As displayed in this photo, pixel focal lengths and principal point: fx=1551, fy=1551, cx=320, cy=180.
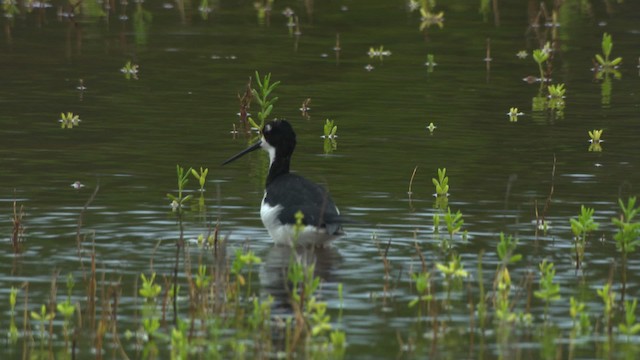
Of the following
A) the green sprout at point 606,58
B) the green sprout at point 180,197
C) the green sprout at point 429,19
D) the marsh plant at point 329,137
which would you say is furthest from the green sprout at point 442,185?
the green sprout at point 429,19

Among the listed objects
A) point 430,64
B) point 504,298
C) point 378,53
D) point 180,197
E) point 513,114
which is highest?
point 378,53

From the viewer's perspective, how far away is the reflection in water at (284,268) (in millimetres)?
11570

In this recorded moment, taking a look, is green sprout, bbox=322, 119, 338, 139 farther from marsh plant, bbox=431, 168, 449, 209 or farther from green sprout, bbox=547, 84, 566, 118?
green sprout, bbox=547, 84, 566, 118

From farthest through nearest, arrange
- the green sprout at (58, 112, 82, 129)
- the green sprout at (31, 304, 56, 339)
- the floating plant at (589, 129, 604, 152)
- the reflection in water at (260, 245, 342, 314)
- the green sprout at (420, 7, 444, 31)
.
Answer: the green sprout at (420, 7, 444, 31)
the green sprout at (58, 112, 82, 129)
the floating plant at (589, 129, 604, 152)
the reflection in water at (260, 245, 342, 314)
the green sprout at (31, 304, 56, 339)

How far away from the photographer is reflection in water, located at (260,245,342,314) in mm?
11570

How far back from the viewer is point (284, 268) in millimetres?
12773

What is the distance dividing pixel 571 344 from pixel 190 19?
21.3 m

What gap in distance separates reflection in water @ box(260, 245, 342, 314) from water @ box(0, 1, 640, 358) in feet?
0.15

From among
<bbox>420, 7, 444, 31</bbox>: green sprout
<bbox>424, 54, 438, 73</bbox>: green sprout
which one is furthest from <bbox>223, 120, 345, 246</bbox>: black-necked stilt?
<bbox>420, 7, 444, 31</bbox>: green sprout

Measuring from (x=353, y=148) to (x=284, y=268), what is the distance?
6241mm

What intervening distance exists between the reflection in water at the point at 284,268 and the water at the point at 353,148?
0.05 metres

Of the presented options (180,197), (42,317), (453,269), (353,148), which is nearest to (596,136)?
(353,148)

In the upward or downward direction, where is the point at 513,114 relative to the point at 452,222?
upward

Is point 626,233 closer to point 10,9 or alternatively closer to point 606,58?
point 606,58
